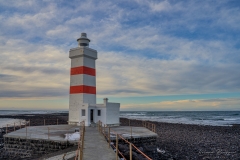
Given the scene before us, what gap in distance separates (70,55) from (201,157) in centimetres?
1188

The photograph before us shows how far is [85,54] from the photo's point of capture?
54.0 feet

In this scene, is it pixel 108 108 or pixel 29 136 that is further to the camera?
pixel 108 108

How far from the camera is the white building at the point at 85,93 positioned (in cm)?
1608

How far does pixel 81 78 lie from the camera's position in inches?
643

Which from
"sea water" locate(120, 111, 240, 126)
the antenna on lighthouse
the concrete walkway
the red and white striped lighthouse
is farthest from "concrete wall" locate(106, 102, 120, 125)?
"sea water" locate(120, 111, 240, 126)

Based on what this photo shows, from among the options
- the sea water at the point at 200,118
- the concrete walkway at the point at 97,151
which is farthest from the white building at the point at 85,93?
the sea water at the point at 200,118

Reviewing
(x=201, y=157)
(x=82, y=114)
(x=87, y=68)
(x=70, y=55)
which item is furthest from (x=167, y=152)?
(x=70, y=55)

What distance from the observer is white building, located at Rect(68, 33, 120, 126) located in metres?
16.1

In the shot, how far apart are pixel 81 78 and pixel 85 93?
120cm

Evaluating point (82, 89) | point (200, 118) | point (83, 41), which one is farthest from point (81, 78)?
point (200, 118)

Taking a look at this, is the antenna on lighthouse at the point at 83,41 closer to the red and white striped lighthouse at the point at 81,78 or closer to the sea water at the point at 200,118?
the red and white striped lighthouse at the point at 81,78

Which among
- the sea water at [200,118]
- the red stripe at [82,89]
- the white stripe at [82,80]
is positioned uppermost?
the white stripe at [82,80]

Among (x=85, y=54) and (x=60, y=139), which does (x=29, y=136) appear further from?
(x=85, y=54)

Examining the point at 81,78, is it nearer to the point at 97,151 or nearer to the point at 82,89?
the point at 82,89
